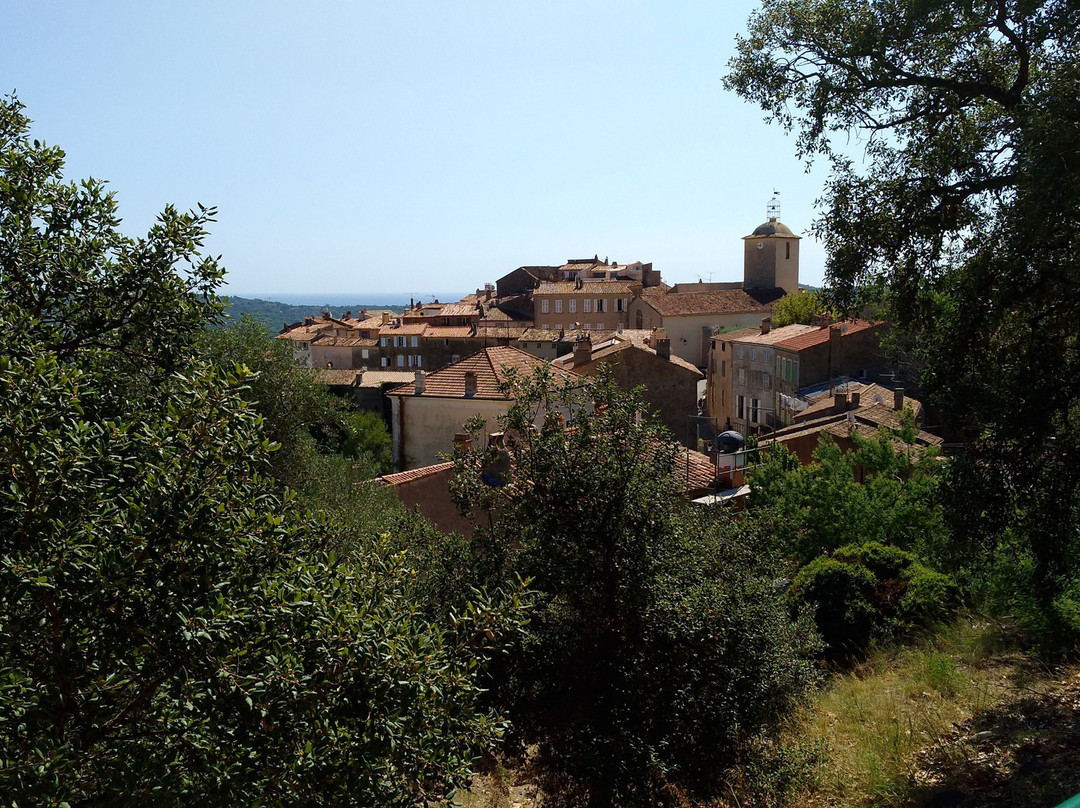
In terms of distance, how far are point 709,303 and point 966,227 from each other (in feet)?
226

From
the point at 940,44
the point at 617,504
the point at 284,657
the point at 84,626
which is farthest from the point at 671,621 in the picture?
the point at 940,44

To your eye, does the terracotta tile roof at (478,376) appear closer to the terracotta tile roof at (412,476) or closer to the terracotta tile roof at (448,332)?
the terracotta tile roof at (412,476)

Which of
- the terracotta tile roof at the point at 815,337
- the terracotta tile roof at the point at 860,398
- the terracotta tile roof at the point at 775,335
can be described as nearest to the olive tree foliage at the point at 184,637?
the terracotta tile roof at the point at 860,398

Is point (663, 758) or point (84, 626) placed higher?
point (84, 626)

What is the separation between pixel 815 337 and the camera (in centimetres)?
4181

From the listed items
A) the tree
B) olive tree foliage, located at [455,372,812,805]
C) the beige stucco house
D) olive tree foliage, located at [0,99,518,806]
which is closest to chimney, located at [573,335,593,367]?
the beige stucco house

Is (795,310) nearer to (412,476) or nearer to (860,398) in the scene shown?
(860,398)

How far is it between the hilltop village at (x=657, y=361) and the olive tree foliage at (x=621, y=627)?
1.20 metres

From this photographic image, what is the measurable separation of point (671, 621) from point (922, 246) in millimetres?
4917

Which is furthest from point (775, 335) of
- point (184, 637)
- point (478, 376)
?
point (184, 637)

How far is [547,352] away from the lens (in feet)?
236

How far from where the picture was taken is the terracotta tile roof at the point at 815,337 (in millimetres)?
40469

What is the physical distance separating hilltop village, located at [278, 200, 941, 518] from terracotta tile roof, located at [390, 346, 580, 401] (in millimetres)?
73

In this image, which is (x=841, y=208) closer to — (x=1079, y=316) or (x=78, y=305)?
(x=1079, y=316)
